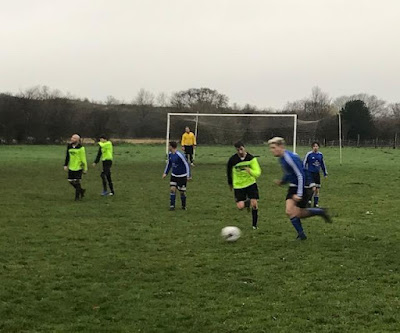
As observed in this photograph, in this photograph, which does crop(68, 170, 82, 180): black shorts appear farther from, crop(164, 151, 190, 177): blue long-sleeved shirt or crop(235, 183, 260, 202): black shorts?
crop(235, 183, 260, 202): black shorts

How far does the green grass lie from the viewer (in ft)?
19.9

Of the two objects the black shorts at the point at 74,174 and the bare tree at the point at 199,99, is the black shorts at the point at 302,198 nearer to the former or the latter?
the black shorts at the point at 74,174

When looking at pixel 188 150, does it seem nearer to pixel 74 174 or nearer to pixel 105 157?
pixel 105 157

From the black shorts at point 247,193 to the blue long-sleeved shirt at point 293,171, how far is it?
1806mm

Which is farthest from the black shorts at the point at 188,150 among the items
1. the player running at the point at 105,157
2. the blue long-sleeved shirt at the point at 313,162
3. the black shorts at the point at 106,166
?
the blue long-sleeved shirt at the point at 313,162

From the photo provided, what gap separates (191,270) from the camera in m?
8.26

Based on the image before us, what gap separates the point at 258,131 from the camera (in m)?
39.3

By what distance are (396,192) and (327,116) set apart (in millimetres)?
47424

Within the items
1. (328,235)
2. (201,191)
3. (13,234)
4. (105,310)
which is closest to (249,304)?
(105,310)

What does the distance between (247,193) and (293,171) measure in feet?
7.46

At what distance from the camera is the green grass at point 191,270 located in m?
6.05

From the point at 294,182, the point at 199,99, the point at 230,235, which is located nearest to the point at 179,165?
the point at 230,235

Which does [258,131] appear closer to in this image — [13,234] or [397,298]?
[13,234]

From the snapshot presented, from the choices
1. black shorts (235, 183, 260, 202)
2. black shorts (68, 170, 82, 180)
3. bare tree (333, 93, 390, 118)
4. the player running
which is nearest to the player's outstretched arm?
black shorts (235, 183, 260, 202)
